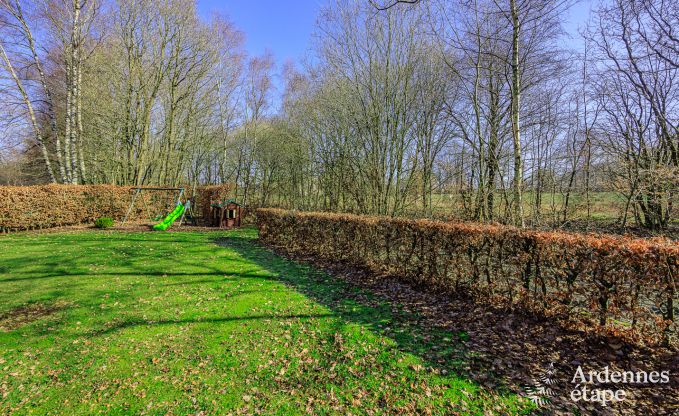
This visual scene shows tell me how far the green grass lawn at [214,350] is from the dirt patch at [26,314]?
16mm

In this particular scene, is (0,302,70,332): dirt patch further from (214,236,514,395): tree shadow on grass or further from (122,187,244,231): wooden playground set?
(122,187,244,231): wooden playground set

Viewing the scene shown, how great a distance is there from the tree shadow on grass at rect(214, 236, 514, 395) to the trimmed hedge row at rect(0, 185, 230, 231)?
11.4 meters

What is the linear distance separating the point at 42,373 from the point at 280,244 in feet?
25.6

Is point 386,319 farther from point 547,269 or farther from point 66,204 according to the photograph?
point 66,204

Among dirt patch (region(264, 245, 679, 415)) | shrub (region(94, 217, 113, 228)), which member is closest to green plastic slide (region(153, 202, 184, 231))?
shrub (region(94, 217, 113, 228))

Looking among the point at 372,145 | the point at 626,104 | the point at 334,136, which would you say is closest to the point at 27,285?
the point at 372,145

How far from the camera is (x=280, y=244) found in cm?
1090

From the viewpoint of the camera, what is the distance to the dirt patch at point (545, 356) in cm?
271

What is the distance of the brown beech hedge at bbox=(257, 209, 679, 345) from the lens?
3426 mm

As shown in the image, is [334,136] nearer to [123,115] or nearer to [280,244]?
Result: [280,244]

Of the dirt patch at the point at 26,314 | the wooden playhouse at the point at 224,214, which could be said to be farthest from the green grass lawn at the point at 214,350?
the wooden playhouse at the point at 224,214

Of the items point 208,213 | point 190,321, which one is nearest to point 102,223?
point 208,213

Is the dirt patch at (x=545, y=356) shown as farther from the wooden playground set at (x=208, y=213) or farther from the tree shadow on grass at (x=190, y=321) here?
the wooden playground set at (x=208, y=213)

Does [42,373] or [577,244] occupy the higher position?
[577,244]
